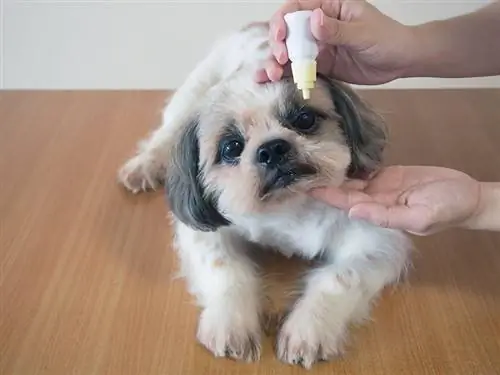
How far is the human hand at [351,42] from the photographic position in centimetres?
133

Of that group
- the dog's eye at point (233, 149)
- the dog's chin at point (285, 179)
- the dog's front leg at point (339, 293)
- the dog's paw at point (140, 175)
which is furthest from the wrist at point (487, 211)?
the dog's paw at point (140, 175)

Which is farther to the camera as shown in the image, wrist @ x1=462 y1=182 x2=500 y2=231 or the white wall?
the white wall

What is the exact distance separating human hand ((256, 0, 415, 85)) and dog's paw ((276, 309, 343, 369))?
14.5 inches

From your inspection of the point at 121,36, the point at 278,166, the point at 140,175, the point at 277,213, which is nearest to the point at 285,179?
the point at 278,166

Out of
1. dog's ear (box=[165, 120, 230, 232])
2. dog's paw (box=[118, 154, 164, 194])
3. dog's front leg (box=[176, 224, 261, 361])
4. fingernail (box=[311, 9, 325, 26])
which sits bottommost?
dog's paw (box=[118, 154, 164, 194])

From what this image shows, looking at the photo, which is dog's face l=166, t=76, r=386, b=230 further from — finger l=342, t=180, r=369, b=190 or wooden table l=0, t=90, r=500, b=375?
wooden table l=0, t=90, r=500, b=375

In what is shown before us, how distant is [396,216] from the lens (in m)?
1.30

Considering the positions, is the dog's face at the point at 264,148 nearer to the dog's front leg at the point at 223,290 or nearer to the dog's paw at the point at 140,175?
the dog's front leg at the point at 223,290

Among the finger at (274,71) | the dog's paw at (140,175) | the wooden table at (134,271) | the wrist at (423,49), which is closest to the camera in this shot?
the wooden table at (134,271)

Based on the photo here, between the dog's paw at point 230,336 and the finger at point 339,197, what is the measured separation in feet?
0.70

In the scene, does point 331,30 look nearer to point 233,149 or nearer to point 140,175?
point 233,149

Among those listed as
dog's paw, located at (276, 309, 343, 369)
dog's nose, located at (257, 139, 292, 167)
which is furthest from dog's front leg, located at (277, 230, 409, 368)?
dog's nose, located at (257, 139, 292, 167)

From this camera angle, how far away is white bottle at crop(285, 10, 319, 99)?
1253 mm

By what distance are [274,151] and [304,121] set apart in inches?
3.5
